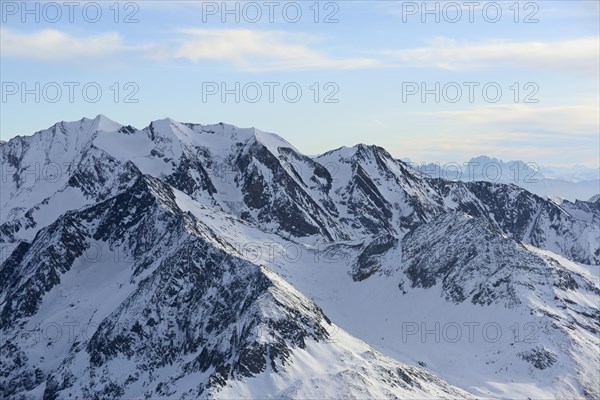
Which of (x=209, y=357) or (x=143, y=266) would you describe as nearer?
(x=209, y=357)

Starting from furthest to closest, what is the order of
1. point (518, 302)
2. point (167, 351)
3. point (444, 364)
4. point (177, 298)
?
point (518, 302)
point (444, 364)
point (177, 298)
point (167, 351)

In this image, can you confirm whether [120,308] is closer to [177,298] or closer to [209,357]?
[177,298]

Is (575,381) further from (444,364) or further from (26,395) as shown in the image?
(26,395)

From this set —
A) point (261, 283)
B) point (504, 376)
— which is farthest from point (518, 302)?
point (261, 283)

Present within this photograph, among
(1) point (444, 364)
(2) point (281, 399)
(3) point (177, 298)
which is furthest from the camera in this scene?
(1) point (444, 364)

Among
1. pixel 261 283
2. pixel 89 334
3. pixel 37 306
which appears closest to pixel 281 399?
pixel 261 283

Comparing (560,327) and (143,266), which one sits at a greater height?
(143,266)

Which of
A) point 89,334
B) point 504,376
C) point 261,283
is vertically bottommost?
point 504,376

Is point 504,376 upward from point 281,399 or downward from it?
downward

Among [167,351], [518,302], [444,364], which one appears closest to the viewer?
[167,351]
